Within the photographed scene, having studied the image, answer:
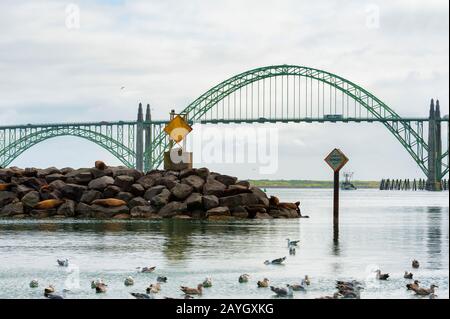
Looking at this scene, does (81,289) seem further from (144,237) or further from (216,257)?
(144,237)

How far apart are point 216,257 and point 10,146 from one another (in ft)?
364

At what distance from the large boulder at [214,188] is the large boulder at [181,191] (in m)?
0.63

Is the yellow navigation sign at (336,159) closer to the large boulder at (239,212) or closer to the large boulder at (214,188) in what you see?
the large boulder at (239,212)

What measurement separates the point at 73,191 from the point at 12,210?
267cm

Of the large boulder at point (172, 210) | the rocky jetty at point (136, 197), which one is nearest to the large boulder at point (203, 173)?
the rocky jetty at point (136, 197)

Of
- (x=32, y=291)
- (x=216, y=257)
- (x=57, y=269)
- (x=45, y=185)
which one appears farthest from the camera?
(x=45, y=185)

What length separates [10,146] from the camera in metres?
128

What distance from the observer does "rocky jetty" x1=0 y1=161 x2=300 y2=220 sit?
3819cm

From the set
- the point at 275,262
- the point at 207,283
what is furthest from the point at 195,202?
the point at 207,283

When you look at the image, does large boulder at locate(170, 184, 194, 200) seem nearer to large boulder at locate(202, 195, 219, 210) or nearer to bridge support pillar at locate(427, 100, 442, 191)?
large boulder at locate(202, 195, 219, 210)

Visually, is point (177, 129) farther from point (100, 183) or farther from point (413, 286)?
point (413, 286)

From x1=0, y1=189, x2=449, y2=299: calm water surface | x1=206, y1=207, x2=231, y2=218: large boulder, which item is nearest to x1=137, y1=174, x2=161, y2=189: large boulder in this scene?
x1=206, y1=207, x2=231, y2=218: large boulder

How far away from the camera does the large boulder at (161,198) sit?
1516 inches
